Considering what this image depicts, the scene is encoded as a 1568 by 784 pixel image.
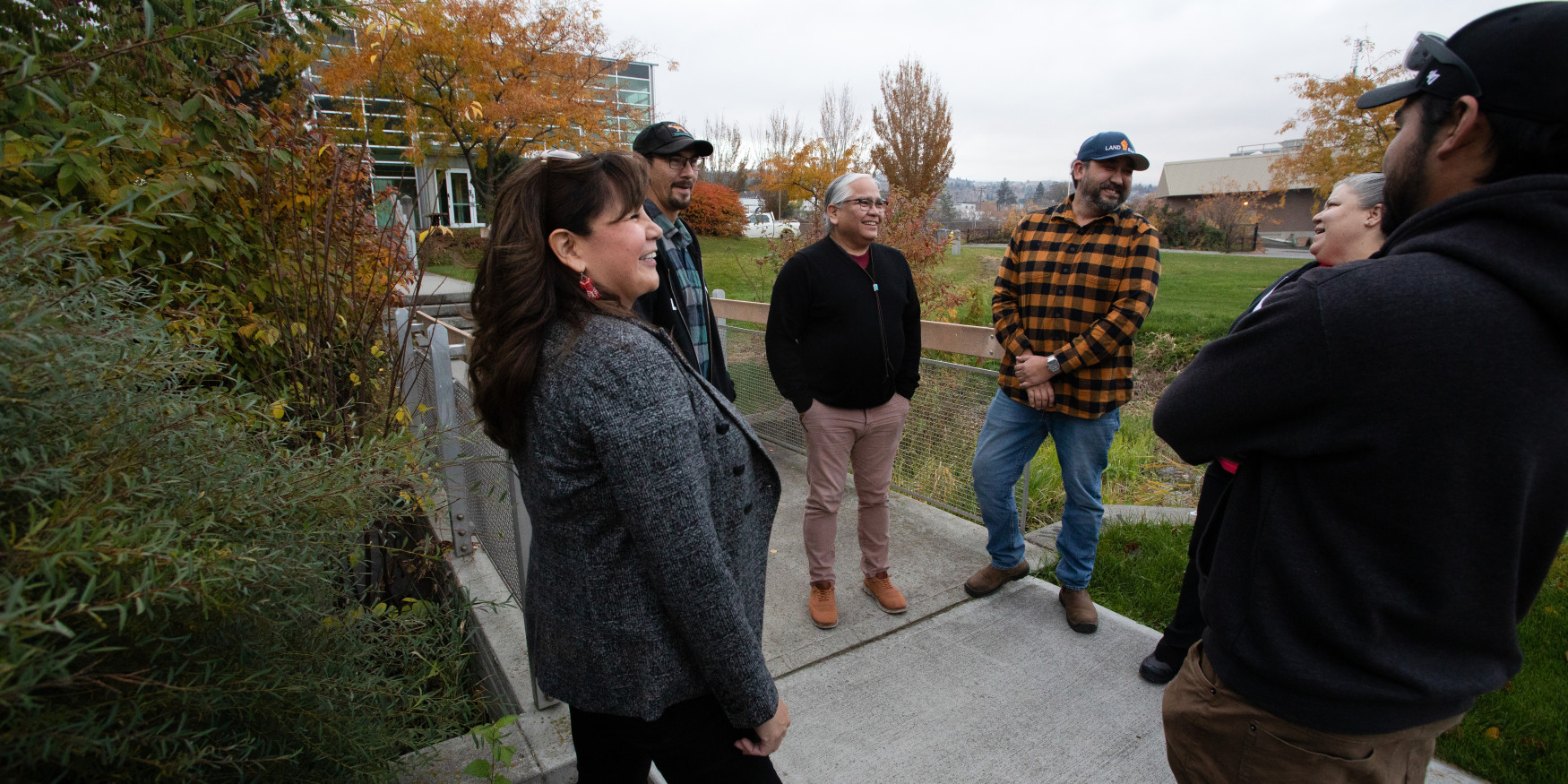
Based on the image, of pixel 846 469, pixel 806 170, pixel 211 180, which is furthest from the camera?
pixel 806 170

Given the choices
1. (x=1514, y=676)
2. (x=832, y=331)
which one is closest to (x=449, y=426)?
(x=832, y=331)

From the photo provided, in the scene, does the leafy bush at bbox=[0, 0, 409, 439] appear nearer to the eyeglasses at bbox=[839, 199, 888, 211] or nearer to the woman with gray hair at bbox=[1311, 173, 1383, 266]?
the eyeglasses at bbox=[839, 199, 888, 211]

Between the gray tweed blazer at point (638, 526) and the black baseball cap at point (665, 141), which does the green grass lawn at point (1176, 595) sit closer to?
the black baseball cap at point (665, 141)

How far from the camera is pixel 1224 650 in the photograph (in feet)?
4.59

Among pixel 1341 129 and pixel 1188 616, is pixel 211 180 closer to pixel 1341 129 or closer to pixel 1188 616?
pixel 1188 616

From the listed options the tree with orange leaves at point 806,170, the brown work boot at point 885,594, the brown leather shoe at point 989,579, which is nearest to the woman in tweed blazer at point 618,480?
Answer: the brown work boot at point 885,594

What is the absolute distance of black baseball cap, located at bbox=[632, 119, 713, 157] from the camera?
293 cm

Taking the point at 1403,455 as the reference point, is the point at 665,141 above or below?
above

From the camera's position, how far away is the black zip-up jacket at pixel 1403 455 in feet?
3.61

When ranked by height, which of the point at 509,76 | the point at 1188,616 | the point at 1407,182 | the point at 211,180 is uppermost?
the point at 509,76

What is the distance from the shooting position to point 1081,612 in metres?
3.23

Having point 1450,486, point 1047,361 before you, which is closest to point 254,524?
point 1450,486

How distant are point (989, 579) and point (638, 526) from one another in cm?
260

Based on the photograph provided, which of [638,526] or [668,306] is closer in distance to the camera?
[638,526]
